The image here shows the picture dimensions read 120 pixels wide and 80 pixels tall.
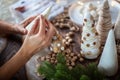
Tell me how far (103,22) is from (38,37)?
0.23 m

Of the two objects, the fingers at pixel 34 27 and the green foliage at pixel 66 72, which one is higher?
the fingers at pixel 34 27

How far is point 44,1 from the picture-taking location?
1.09m

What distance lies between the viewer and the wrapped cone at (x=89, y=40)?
78 cm

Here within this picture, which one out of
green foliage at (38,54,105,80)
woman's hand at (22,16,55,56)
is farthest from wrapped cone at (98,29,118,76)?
woman's hand at (22,16,55,56)

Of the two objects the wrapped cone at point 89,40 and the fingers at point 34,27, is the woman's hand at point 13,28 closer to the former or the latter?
the fingers at point 34,27

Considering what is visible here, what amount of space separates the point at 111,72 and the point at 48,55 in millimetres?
227

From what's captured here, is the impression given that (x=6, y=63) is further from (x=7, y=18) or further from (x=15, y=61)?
(x=7, y=18)

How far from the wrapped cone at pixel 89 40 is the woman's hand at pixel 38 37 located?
0.42ft

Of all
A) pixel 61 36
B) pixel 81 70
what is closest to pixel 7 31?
pixel 61 36

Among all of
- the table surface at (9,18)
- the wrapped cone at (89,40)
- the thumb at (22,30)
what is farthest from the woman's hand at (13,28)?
the wrapped cone at (89,40)

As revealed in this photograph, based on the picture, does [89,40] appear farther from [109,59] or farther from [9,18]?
[9,18]

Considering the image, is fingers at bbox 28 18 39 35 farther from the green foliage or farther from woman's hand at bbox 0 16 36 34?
the green foliage

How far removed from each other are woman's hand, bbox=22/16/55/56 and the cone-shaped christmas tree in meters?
0.17

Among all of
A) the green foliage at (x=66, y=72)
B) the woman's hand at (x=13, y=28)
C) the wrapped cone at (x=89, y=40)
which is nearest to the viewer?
the green foliage at (x=66, y=72)
